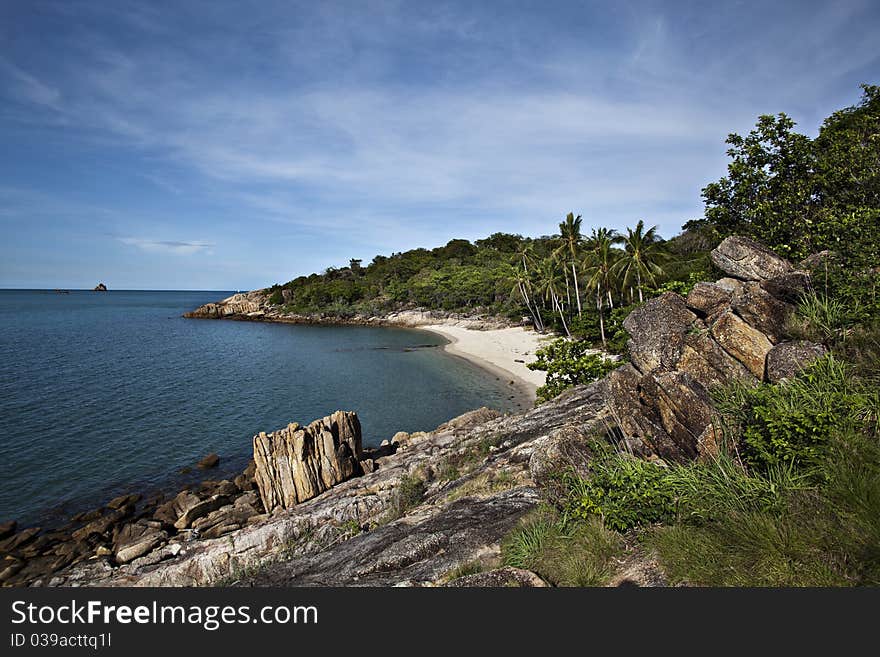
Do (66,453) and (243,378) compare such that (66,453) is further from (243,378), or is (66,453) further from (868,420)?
(868,420)

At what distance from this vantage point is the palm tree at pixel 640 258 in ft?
127

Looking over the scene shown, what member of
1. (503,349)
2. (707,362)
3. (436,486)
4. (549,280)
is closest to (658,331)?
(707,362)

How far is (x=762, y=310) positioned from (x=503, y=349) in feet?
135

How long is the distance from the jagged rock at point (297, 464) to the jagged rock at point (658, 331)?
1210 cm

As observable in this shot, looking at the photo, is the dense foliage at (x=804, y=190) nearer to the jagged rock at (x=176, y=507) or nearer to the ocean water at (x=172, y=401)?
the ocean water at (x=172, y=401)

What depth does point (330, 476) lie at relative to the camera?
16.2 m

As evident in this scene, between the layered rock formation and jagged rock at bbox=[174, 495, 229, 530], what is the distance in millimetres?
15742

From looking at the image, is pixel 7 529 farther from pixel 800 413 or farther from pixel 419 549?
pixel 800 413

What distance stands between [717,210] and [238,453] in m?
24.0

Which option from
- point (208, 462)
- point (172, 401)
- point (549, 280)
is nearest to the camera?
point (208, 462)

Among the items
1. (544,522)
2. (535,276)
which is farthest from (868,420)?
(535,276)

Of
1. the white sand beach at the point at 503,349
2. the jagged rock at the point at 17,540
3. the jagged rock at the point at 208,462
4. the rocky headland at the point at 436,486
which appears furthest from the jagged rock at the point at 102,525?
the white sand beach at the point at 503,349

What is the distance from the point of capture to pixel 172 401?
30578 mm

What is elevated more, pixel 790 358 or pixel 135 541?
pixel 790 358
